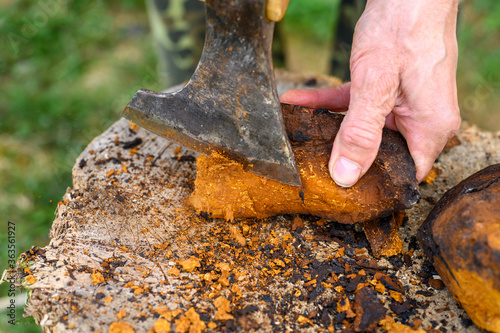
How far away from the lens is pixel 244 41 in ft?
5.80

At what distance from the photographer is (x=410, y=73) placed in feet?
6.80

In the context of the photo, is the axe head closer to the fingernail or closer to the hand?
the fingernail

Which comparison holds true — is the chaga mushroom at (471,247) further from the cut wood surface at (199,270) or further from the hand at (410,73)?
the hand at (410,73)

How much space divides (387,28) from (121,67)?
400 centimetres

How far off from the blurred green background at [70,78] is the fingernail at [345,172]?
258 cm

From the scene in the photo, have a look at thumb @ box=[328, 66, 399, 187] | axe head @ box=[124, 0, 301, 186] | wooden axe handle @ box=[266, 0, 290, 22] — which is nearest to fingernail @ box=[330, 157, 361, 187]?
thumb @ box=[328, 66, 399, 187]

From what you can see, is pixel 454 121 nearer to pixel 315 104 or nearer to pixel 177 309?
pixel 315 104

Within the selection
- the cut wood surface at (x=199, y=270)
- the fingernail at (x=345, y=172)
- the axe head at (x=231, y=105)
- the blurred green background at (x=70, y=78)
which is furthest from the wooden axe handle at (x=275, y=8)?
the blurred green background at (x=70, y=78)

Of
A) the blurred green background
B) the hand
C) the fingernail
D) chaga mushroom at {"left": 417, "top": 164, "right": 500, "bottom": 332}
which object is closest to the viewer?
chaga mushroom at {"left": 417, "top": 164, "right": 500, "bottom": 332}

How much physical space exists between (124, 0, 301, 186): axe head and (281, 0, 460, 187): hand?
354 mm

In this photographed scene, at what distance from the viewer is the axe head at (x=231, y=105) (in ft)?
5.82

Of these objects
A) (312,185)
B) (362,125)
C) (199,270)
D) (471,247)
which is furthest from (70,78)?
(471,247)

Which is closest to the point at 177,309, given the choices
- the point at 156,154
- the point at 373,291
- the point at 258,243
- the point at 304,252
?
the point at 258,243

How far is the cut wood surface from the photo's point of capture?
1.68 meters
